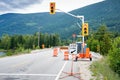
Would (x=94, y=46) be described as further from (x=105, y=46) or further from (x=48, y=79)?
(x=48, y=79)

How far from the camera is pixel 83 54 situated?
34312 mm

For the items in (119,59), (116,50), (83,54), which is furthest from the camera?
(83,54)

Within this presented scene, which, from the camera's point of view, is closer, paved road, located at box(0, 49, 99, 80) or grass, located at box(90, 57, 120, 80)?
grass, located at box(90, 57, 120, 80)

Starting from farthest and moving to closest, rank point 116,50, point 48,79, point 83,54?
1. point 83,54
2. point 116,50
3. point 48,79

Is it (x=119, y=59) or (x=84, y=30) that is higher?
(x=84, y=30)

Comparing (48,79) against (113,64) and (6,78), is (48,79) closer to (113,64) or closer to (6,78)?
(6,78)

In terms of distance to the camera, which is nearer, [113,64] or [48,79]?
[48,79]

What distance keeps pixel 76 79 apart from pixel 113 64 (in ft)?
21.7

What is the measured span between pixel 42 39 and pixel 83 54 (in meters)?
153

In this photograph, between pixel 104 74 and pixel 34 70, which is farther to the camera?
pixel 34 70

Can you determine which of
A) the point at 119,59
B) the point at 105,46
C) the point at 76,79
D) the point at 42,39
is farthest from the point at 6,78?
the point at 42,39

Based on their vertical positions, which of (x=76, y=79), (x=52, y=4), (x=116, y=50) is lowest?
(x=76, y=79)

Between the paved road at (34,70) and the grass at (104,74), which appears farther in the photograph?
the paved road at (34,70)

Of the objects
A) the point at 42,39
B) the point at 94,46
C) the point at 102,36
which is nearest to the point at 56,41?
the point at 42,39
